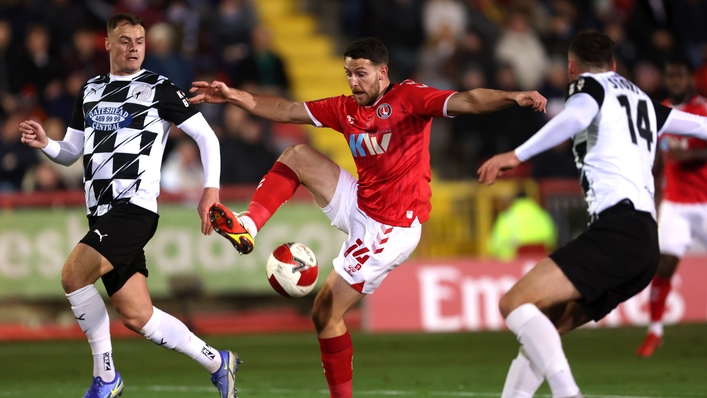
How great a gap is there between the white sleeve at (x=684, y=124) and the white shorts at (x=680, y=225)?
4.56 meters

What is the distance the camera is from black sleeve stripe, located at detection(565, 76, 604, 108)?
19.6 feet

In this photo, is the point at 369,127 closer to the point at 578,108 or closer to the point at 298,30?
the point at 578,108

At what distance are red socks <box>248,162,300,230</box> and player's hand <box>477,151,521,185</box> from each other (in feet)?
6.04

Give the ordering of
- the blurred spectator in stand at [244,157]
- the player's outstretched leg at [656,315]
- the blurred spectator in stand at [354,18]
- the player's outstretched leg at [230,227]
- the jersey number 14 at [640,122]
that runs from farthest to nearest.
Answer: the blurred spectator in stand at [354,18] → the blurred spectator in stand at [244,157] → the player's outstretched leg at [656,315] → the player's outstretched leg at [230,227] → the jersey number 14 at [640,122]

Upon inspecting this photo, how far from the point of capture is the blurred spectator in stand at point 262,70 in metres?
16.6

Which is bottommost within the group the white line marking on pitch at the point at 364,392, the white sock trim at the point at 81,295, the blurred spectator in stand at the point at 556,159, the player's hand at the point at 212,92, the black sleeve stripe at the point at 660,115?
the white line marking on pitch at the point at 364,392

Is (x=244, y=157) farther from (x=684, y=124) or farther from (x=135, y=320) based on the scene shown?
(x=684, y=124)

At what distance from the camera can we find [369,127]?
7.15 meters

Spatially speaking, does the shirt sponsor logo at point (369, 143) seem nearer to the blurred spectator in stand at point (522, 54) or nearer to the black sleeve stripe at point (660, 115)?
the black sleeve stripe at point (660, 115)

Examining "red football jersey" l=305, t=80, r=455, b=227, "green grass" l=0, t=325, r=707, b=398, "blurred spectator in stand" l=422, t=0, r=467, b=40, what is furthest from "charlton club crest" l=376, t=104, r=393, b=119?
"blurred spectator in stand" l=422, t=0, r=467, b=40

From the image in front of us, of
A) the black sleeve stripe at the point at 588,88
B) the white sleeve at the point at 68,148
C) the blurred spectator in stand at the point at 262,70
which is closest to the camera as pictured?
the black sleeve stripe at the point at 588,88

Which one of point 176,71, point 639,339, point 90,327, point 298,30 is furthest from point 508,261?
point 90,327

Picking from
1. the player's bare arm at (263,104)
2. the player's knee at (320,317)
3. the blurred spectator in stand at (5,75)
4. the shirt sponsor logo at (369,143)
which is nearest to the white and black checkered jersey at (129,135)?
the player's bare arm at (263,104)

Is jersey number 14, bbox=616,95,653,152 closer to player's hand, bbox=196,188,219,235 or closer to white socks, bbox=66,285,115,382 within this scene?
player's hand, bbox=196,188,219,235
